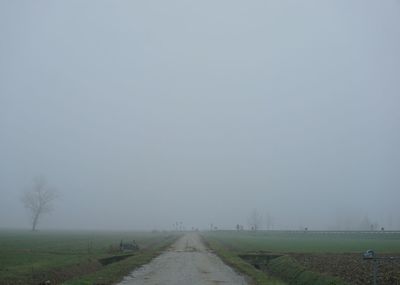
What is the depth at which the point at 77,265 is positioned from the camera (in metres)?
29.3

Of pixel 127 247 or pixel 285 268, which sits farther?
pixel 127 247

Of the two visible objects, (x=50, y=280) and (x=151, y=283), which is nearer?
(x=151, y=283)

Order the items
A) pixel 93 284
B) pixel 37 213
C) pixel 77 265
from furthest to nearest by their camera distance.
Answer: pixel 37 213 < pixel 77 265 < pixel 93 284

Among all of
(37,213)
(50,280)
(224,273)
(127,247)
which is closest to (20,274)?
(50,280)

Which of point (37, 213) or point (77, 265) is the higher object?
point (37, 213)

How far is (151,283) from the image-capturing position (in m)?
21.0

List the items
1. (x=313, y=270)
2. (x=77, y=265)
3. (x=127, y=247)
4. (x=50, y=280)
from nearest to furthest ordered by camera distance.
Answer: (x=50, y=280) < (x=313, y=270) < (x=77, y=265) < (x=127, y=247)

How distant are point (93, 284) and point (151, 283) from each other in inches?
105

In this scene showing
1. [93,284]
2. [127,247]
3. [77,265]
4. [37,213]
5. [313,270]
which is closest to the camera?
[93,284]

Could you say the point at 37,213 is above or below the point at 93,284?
above

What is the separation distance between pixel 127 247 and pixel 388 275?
33.2 metres

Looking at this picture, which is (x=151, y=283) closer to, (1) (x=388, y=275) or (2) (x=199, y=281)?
(2) (x=199, y=281)

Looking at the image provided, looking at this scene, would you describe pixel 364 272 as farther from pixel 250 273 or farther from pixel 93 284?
pixel 93 284

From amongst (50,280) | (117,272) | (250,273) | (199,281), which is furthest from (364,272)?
(50,280)
